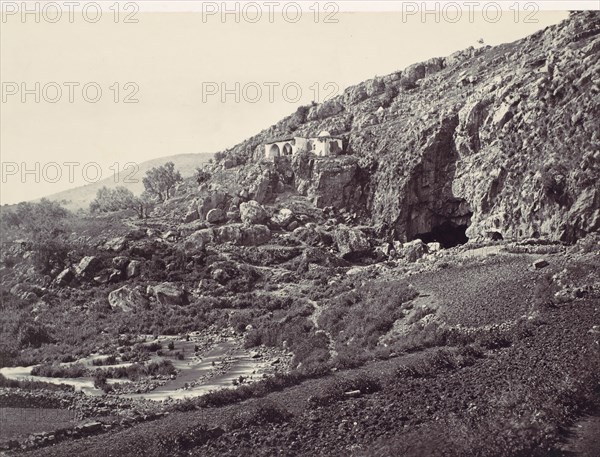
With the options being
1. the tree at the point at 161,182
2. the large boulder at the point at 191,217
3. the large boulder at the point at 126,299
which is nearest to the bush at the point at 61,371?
the large boulder at the point at 126,299

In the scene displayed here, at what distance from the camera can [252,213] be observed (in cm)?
4853

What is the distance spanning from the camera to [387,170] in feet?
171

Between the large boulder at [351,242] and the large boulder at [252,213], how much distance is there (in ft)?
22.0

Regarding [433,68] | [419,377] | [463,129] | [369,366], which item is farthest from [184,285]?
[433,68]

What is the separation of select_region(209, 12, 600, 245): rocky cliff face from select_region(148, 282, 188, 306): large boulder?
1926 cm

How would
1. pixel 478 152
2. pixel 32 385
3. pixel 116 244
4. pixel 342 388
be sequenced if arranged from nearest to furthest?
pixel 342 388
pixel 32 385
pixel 116 244
pixel 478 152

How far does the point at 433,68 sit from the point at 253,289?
151ft

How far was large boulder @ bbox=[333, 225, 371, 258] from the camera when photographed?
45.8 metres

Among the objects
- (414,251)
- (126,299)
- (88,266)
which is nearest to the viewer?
(126,299)

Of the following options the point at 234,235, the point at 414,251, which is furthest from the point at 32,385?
the point at 414,251

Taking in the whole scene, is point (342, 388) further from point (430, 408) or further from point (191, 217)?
point (191, 217)

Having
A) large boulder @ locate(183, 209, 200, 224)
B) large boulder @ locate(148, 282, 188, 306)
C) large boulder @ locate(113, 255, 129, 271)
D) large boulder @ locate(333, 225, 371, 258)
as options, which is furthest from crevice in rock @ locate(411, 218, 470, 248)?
large boulder @ locate(113, 255, 129, 271)

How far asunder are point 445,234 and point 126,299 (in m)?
29.1

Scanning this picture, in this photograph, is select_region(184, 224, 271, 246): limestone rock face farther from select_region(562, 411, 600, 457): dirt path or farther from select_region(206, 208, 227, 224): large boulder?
select_region(562, 411, 600, 457): dirt path
